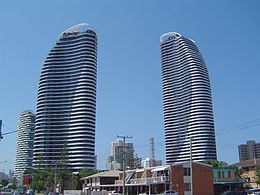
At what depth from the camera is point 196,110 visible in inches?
7697

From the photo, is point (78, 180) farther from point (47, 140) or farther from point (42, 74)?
point (42, 74)

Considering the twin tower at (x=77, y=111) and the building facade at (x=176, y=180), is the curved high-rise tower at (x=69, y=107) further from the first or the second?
the building facade at (x=176, y=180)

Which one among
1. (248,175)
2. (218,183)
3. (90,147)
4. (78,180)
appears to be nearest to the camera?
(218,183)

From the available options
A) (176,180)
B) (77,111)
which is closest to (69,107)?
(77,111)

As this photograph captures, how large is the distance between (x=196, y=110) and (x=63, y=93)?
67.9 metres

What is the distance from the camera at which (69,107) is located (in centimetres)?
19125

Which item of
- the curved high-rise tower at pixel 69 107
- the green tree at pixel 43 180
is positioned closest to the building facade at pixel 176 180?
the green tree at pixel 43 180

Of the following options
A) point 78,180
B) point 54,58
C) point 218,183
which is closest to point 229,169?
point 218,183

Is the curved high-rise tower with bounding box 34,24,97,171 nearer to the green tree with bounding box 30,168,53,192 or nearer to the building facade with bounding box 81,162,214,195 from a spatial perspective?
the green tree with bounding box 30,168,53,192

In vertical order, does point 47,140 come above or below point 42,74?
below

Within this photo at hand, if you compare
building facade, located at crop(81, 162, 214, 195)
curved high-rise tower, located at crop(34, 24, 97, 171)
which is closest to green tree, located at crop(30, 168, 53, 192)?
building facade, located at crop(81, 162, 214, 195)

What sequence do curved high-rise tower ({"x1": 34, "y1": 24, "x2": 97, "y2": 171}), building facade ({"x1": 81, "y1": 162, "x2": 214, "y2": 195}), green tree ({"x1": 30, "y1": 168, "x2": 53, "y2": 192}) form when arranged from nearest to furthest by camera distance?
building facade ({"x1": 81, "y1": 162, "x2": 214, "y2": 195}) → green tree ({"x1": 30, "y1": 168, "x2": 53, "y2": 192}) → curved high-rise tower ({"x1": 34, "y1": 24, "x2": 97, "y2": 171})

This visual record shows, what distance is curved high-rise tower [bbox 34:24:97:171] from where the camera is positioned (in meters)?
186

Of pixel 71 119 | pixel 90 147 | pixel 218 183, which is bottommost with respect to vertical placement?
pixel 218 183
